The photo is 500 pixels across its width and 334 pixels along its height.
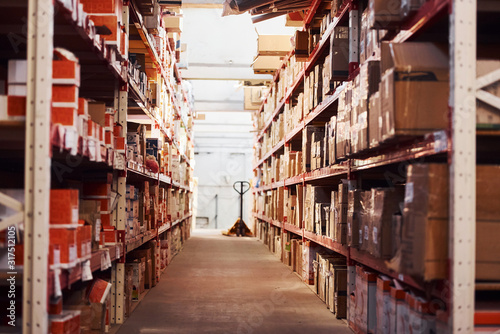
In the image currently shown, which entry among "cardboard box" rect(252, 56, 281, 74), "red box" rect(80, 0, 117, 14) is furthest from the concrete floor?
"cardboard box" rect(252, 56, 281, 74)

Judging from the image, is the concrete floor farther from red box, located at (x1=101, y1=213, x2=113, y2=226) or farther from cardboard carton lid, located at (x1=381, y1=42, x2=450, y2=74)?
cardboard carton lid, located at (x1=381, y1=42, x2=450, y2=74)

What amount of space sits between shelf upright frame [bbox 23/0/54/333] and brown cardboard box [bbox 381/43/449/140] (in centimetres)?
151

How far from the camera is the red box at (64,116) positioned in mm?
2295

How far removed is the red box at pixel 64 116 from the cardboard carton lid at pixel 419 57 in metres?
1.49

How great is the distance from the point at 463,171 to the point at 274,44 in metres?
5.90

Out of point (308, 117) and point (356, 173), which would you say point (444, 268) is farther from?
point (308, 117)

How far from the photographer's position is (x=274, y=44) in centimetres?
759

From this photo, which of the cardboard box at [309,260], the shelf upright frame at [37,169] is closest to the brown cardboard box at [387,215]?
the shelf upright frame at [37,169]

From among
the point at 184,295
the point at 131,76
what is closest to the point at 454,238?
the point at 131,76

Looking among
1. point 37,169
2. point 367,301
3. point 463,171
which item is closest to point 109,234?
point 37,169

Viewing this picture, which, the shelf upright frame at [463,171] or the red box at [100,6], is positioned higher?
the red box at [100,6]

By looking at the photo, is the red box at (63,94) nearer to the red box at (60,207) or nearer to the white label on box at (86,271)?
the red box at (60,207)

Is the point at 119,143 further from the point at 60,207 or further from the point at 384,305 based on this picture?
the point at 384,305

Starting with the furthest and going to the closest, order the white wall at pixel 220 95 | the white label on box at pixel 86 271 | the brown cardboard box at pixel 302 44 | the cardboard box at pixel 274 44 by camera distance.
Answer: the white wall at pixel 220 95 → the cardboard box at pixel 274 44 → the brown cardboard box at pixel 302 44 → the white label on box at pixel 86 271
